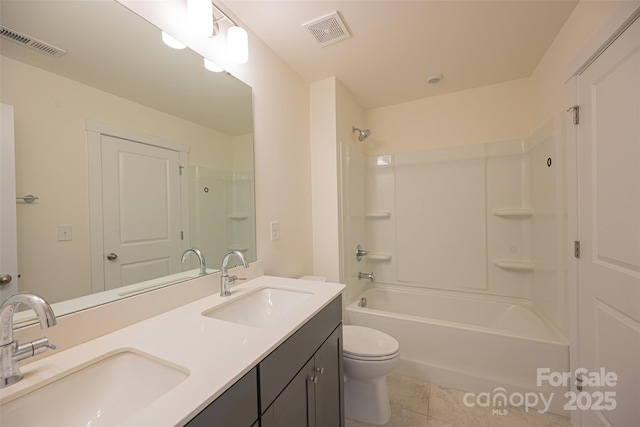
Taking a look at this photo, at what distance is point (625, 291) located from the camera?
1.09 meters

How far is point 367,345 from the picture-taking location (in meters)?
1.56

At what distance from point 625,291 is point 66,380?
6.57 ft

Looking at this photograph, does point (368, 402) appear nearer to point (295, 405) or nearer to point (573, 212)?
point (295, 405)

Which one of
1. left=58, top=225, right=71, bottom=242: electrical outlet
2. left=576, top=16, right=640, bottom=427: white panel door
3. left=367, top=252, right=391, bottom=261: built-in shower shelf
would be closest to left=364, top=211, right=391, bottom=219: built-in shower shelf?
left=367, top=252, right=391, bottom=261: built-in shower shelf

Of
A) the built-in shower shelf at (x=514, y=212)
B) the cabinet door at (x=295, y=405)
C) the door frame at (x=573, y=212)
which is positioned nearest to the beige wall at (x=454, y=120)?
the built-in shower shelf at (x=514, y=212)

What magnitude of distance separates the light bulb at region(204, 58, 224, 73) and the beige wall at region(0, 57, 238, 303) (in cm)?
53

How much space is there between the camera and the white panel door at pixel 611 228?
1.04 metres

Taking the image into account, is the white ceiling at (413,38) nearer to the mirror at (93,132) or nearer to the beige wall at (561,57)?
the beige wall at (561,57)

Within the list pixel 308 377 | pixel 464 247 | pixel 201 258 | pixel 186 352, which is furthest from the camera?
pixel 464 247

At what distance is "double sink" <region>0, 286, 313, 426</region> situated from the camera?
1.86 ft

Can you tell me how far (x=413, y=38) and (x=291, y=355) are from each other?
6.38 ft

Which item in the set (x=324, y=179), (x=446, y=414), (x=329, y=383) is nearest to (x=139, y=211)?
(x=329, y=383)

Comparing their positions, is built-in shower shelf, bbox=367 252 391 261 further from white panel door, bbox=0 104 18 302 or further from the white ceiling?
white panel door, bbox=0 104 18 302

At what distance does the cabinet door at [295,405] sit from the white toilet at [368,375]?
1.84 ft
